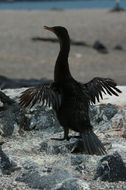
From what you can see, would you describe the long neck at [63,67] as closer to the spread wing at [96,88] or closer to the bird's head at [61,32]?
the bird's head at [61,32]

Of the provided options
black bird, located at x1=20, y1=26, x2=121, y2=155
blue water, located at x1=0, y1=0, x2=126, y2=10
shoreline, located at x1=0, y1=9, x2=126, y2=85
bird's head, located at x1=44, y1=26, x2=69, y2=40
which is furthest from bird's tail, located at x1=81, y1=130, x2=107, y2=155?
blue water, located at x1=0, y1=0, x2=126, y2=10

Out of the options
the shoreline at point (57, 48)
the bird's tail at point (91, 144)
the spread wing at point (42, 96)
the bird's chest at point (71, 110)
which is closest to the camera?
the bird's tail at point (91, 144)

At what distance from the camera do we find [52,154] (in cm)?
546

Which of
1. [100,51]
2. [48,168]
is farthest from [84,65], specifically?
[48,168]

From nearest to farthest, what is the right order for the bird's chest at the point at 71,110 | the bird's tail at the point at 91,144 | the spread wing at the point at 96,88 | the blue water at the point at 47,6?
1. the bird's tail at the point at 91,144
2. the bird's chest at the point at 71,110
3. the spread wing at the point at 96,88
4. the blue water at the point at 47,6

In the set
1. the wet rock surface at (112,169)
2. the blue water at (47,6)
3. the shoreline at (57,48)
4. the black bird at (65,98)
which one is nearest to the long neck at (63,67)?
the black bird at (65,98)

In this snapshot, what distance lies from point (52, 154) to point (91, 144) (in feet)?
1.41

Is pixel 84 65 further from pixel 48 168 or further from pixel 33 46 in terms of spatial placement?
pixel 48 168

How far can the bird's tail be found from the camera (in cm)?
520

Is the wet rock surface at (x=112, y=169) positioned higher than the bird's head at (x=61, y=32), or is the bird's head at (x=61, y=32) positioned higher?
the bird's head at (x=61, y=32)

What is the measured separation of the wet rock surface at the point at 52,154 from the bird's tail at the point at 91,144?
64 millimetres

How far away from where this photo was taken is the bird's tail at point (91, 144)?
17.1ft

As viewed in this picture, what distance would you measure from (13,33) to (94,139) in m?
20.4

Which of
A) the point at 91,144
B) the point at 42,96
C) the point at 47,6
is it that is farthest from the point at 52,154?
the point at 47,6
